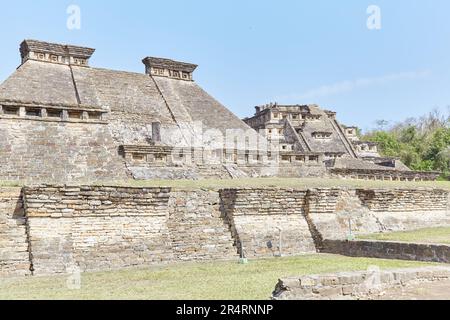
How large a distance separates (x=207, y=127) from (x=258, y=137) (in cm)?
231

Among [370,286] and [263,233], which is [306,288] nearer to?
[370,286]

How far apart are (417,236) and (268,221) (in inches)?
148

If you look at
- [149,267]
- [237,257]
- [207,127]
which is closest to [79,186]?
[149,267]

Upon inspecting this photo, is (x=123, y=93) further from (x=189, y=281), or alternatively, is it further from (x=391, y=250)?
(x=189, y=281)

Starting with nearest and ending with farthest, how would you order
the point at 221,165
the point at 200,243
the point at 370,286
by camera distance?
the point at 370,286
the point at 200,243
the point at 221,165

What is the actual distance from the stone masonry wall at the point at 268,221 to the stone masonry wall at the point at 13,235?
4.20 m

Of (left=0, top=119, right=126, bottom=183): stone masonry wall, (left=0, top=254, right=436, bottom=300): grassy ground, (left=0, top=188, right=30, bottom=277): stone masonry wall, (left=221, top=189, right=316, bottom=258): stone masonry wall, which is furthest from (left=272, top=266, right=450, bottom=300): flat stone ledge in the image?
(left=0, top=119, right=126, bottom=183): stone masonry wall

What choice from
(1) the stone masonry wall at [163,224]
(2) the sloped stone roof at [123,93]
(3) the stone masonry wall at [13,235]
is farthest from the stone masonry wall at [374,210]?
(2) the sloped stone roof at [123,93]

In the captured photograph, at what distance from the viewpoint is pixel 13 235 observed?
333 inches

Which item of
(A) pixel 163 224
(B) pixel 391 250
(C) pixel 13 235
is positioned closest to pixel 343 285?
(B) pixel 391 250

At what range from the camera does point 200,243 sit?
10023 millimetres

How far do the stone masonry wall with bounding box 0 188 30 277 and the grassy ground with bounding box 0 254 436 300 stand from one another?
1.67 ft

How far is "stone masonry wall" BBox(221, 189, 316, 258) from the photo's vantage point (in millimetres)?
10484

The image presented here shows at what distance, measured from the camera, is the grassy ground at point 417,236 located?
11.0 metres
